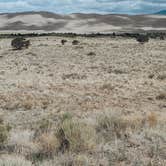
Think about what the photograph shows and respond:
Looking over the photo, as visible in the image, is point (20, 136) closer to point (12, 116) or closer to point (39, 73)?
point (12, 116)

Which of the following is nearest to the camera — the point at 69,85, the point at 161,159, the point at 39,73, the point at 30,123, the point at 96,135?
the point at 161,159

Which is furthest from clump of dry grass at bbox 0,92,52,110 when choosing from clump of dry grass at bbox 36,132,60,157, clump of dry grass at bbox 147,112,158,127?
clump of dry grass at bbox 36,132,60,157

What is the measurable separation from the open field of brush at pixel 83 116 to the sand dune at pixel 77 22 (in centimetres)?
13246

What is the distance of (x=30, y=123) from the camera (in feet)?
39.8

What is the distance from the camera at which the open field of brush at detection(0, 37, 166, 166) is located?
25.7 ft

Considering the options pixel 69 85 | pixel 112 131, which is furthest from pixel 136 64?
pixel 112 131

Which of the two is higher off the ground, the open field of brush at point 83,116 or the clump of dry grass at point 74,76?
the open field of brush at point 83,116

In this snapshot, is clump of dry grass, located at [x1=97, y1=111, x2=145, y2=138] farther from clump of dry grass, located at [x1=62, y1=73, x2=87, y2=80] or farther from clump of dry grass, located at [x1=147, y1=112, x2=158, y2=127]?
clump of dry grass, located at [x1=62, y1=73, x2=87, y2=80]

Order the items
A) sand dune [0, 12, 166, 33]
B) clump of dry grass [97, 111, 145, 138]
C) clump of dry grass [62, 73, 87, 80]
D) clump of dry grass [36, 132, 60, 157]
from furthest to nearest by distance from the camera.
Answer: sand dune [0, 12, 166, 33] → clump of dry grass [62, 73, 87, 80] → clump of dry grass [97, 111, 145, 138] → clump of dry grass [36, 132, 60, 157]

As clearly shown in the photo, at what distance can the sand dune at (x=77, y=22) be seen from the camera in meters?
163

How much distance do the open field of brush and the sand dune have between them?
132 metres

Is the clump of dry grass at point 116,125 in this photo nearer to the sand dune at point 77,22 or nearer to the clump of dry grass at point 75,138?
the clump of dry grass at point 75,138

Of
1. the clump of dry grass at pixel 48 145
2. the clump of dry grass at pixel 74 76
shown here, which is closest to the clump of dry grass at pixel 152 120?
the clump of dry grass at pixel 48 145

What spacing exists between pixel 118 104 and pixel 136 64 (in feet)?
57.9
